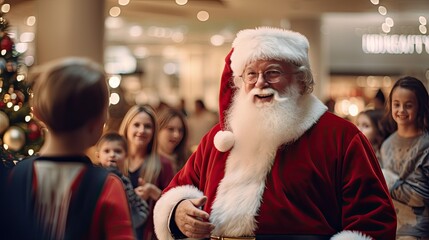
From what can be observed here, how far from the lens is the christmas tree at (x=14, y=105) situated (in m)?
6.90

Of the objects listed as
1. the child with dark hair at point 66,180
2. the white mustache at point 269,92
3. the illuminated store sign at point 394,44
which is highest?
the illuminated store sign at point 394,44

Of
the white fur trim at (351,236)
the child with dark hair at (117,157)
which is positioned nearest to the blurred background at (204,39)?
the child with dark hair at (117,157)

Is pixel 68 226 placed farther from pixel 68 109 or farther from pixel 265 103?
pixel 265 103

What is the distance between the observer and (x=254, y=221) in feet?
13.1

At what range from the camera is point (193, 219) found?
13.2 feet

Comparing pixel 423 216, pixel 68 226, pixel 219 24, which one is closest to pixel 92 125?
pixel 68 226

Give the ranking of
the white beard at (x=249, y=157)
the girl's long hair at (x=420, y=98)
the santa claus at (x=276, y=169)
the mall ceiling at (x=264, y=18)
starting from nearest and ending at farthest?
Result: the santa claus at (x=276, y=169), the white beard at (x=249, y=157), the girl's long hair at (x=420, y=98), the mall ceiling at (x=264, y=18)

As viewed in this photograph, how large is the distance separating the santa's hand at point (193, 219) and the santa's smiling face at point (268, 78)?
Result: 57 cm

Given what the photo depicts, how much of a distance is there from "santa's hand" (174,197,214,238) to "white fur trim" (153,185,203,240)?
10cm

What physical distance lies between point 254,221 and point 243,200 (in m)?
0.11

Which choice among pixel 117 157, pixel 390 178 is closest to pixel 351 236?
pixel 390 178

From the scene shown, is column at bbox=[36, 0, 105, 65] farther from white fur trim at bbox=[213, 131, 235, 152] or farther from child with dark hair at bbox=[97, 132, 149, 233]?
white fur trim at bbox=[213, 131, 235, 152]

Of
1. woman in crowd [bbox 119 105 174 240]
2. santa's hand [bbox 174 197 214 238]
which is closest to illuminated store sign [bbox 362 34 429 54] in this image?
woman in crowd [bbox 119 105 174 240]

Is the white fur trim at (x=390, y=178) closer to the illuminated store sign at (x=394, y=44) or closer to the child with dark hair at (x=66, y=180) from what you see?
the child with dark hair at (x=66, y=180)
